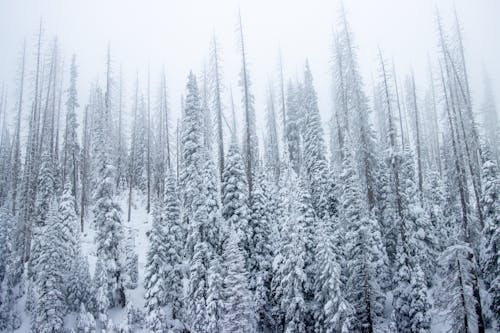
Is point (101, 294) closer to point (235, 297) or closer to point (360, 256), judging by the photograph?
point (235, 297)

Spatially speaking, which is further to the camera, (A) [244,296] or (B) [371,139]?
(B) [371,139]

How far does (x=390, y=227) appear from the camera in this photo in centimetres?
3150

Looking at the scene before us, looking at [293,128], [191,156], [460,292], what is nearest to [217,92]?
[191,156]

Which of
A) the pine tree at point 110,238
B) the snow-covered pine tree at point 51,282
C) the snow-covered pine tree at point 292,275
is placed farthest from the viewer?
the pine tree at point 110,238

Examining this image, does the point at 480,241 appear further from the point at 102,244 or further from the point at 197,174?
the point at 102,244

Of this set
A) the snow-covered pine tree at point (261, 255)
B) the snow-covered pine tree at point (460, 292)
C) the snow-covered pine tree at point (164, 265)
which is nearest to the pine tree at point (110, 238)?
the snow-covered pine tree at point (164, 265)

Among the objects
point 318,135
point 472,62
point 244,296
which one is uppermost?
point 472,62

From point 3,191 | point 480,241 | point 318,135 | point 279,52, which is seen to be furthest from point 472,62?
point 3,191

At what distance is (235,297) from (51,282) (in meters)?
14.2

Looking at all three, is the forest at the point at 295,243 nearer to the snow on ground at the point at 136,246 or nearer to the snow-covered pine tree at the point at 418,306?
the snow-covered pine tree at the point at 418,306

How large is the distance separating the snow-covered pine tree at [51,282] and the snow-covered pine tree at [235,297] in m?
12.8

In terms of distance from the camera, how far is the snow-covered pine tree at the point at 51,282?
27781 millimetres

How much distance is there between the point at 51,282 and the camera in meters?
28.5

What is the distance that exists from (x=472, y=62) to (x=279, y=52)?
2822cm
